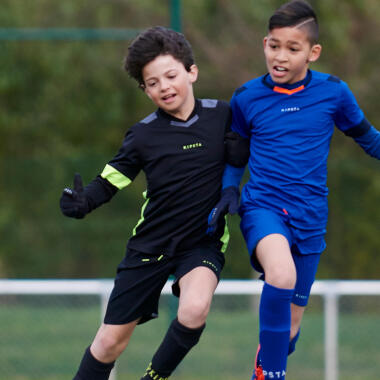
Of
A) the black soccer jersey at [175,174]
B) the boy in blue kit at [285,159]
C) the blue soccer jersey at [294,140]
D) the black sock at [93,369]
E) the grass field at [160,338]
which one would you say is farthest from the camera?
the grass field at [160,338]

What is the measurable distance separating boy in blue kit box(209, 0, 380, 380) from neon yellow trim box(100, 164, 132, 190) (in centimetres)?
46

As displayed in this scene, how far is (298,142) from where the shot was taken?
12.4 ft

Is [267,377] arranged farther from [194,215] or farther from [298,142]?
[298,142]

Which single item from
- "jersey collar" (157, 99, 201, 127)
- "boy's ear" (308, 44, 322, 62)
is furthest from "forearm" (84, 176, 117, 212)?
"boy's ear" (308, 44, 322, 62)

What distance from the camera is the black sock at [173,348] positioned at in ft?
12.4

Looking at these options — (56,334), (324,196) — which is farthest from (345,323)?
(324,196)

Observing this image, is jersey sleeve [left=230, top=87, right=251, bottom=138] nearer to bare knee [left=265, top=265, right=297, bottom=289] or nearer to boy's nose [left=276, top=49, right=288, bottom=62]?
boy's nose [left=276, top=49, right=288, bottom=62]

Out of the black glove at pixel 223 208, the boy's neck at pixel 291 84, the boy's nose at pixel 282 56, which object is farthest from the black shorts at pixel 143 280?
the boy's nose at pixel 282 56

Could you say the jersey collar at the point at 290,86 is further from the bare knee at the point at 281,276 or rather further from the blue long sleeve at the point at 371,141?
the bare knee at the point at 281,276

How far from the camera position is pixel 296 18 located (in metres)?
3.70

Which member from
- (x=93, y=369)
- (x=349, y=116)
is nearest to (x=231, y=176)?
(x=349, y=116)

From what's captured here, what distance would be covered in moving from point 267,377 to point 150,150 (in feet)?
3.67

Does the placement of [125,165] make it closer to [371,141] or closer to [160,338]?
[371,141]

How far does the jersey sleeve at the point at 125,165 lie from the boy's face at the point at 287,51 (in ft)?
2.33
